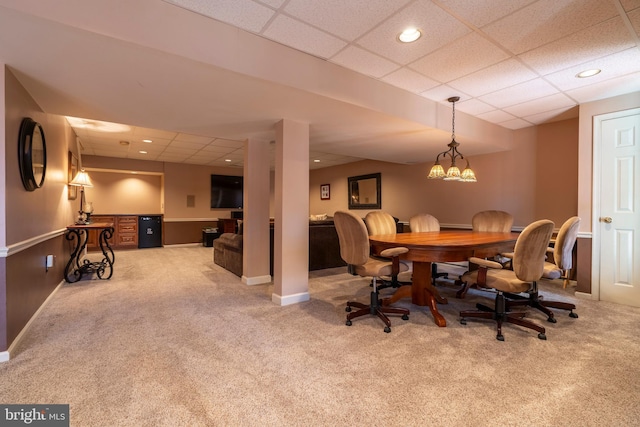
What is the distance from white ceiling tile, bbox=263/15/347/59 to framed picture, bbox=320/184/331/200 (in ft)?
20.9

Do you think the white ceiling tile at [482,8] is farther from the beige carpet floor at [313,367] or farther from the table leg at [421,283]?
the beige carpet floor at [313,367]

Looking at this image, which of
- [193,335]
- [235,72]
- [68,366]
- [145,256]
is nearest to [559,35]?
[235,72]

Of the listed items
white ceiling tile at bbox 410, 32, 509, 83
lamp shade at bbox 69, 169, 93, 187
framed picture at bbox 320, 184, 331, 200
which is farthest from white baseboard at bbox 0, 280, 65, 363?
framed picture at bbox 320, 184, 331, 200

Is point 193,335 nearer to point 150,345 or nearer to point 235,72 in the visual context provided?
point 150,345

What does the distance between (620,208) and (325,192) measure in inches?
258

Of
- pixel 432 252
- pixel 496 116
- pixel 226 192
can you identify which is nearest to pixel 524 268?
pixel 432 252

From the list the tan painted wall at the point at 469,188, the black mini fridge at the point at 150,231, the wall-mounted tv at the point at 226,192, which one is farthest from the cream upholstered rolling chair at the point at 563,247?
the black mini fridge at the point at 150,231

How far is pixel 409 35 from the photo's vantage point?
227 cm

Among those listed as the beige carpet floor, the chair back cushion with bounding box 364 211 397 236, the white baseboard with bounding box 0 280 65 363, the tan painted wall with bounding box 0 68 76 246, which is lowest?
the beige carpet floor

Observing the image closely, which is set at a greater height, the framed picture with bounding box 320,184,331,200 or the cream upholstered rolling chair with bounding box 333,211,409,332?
the framed picture with bounding box 320,184,331,200

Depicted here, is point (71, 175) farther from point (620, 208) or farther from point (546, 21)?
point (620, 208)

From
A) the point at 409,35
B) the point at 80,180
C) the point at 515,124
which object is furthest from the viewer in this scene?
the point at 515,124

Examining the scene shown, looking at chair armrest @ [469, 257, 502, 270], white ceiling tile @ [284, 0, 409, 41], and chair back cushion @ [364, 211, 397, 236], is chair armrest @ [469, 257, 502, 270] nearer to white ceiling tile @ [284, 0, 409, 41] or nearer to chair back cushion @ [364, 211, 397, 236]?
chair back cushion @ [364, 211, 397, 236]

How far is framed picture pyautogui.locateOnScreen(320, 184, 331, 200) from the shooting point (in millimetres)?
8887
